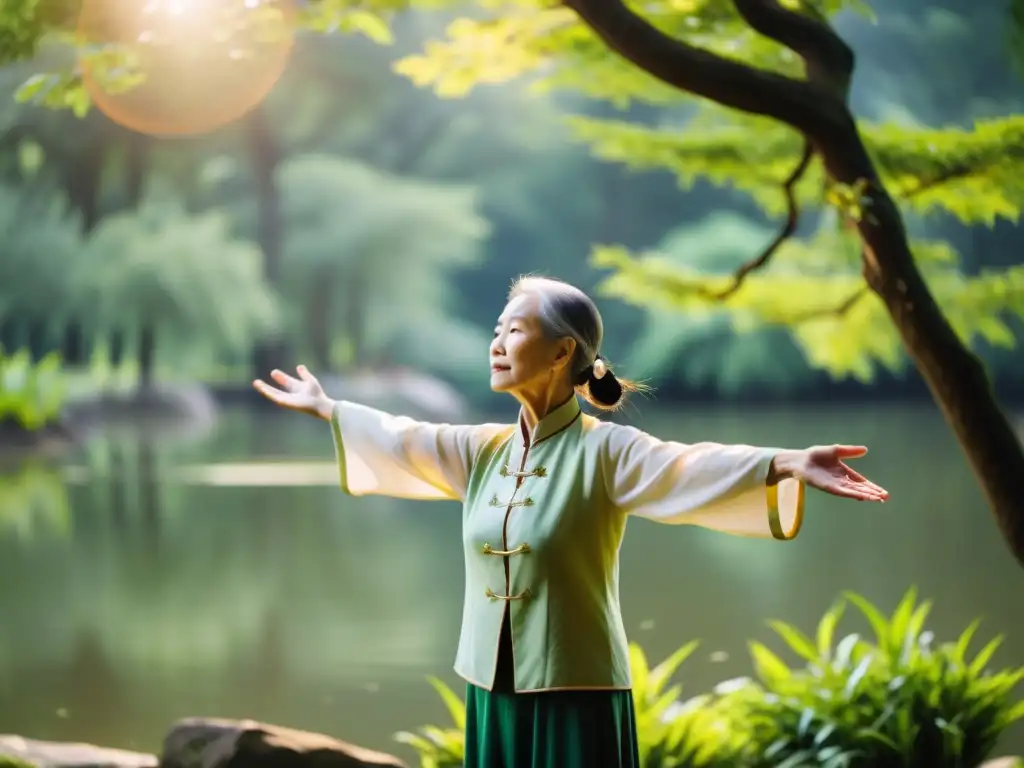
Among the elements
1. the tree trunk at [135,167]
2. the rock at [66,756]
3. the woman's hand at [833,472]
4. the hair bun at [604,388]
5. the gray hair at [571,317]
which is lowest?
the rock at [66,756]

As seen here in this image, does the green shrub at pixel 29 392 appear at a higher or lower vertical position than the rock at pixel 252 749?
higher

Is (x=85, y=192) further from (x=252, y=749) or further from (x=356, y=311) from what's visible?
(x=252, y=749)

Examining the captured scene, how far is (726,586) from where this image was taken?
4.75 metres

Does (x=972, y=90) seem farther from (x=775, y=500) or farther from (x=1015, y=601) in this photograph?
(x=775, y=500)

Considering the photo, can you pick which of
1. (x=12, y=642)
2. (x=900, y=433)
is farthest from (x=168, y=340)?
(x=900, y=433)

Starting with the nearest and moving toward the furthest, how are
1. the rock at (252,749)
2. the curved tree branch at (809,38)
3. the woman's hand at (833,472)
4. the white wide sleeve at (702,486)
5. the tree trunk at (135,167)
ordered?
1. the woman's hand at (833,472)
2. the white wide sleeve at (702,486)
3. the curved tree branch at (809,38)
4. the rock at (252,749)
5. the tree trunk at (135,167)

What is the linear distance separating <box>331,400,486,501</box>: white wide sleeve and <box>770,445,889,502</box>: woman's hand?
459 mm

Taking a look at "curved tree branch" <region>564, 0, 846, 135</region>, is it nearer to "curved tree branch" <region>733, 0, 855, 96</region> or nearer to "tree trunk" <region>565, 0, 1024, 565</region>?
"tree trunk" <region>565, 0, 1024, 565</region>

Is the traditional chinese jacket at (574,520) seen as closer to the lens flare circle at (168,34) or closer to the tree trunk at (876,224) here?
the tree trunk at (876,224)

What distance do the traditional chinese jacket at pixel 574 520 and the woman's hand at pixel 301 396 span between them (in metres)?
0.25

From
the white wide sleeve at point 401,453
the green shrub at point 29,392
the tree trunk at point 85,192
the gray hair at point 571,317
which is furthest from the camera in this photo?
the tree trunk at point 85,192

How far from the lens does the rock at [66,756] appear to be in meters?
2.44

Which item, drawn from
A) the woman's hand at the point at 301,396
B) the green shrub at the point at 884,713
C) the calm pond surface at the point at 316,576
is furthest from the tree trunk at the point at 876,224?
the calm pond surface at the point at 316,576

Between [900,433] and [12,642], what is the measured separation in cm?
472
